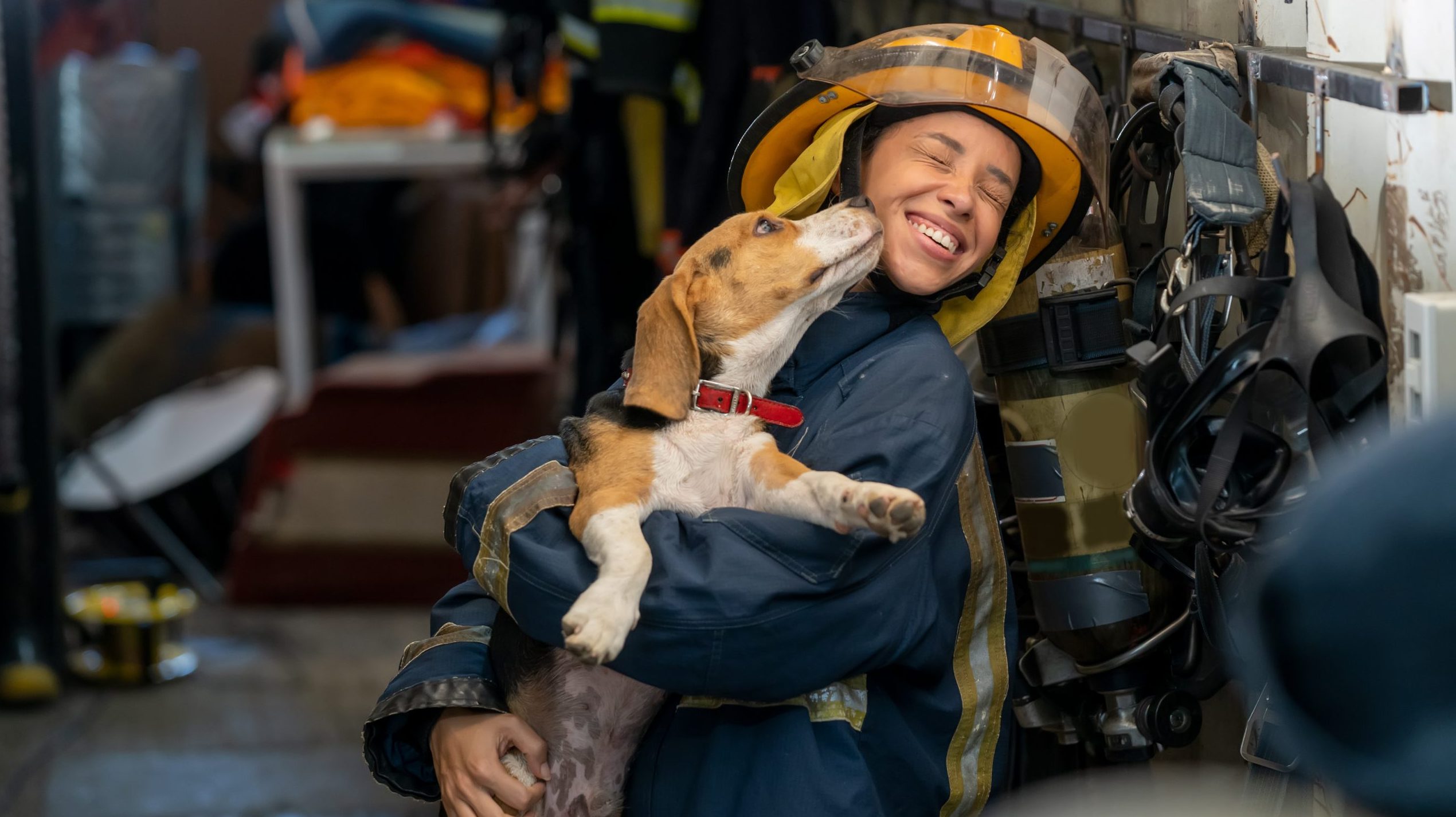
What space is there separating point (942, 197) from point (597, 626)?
0.68m

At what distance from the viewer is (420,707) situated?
1720 millimetres

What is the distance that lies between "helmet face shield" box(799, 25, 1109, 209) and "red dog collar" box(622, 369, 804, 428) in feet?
1.31

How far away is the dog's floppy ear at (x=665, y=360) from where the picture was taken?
1.63 m

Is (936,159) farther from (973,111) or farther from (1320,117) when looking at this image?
(1320,117)

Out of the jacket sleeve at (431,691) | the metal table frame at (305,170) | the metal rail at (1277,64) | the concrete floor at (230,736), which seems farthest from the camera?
the metal table frame at (305,170)

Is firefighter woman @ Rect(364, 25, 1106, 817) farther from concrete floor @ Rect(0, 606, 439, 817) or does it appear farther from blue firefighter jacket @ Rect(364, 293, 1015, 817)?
concrete floor @ Rect(0, 606, 439, 817)

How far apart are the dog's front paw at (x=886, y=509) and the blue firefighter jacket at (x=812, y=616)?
0.05 meters

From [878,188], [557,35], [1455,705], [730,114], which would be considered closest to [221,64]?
[557,35]

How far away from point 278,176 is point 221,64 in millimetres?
2352

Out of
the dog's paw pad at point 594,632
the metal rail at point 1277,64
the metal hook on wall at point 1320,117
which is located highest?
the metal rail at point 1277,64

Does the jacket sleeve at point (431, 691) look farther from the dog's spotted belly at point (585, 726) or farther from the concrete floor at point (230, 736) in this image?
the concrete floor at point (230, 736)

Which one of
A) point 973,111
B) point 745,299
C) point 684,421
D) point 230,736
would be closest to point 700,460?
point 684,421

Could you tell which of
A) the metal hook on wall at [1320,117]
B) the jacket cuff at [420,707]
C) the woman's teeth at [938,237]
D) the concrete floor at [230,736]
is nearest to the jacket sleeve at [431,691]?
the jacket cuff at [420,707]

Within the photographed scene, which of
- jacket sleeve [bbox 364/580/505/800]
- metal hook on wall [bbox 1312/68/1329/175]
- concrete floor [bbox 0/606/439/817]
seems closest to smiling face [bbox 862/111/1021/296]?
metal hook on wall [bbox 1312/68/1329/175]
